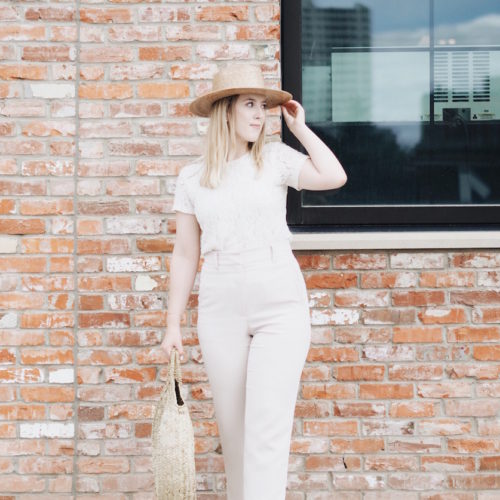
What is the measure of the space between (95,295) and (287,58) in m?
1.34

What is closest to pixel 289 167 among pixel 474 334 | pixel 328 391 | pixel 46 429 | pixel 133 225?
pixel 133 225

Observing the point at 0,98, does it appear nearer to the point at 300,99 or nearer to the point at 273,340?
the point at 300,99

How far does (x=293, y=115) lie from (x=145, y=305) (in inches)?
43.8

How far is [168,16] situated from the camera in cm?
346

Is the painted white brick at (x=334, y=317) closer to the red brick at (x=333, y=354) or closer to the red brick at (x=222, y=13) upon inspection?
the red brick at (x=333, y=354)

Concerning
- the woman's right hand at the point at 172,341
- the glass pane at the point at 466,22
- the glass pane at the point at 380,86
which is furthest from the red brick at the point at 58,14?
the glass pane at the point at 466,22

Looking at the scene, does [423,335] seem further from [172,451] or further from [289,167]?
[172,451]

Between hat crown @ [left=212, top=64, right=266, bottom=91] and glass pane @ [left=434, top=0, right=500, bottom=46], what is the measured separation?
1.22 meters

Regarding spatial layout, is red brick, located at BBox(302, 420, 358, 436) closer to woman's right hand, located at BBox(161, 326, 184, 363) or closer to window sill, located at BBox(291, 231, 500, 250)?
window sill, located at BBox(291, 231, 500, 250)

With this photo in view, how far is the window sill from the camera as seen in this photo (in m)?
3.44

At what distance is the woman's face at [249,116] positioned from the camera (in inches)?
110

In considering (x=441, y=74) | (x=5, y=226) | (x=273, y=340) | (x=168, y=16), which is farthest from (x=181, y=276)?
(x=441, y=74)

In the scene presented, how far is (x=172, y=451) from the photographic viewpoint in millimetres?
2738

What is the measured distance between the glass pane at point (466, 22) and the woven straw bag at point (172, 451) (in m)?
1.98
